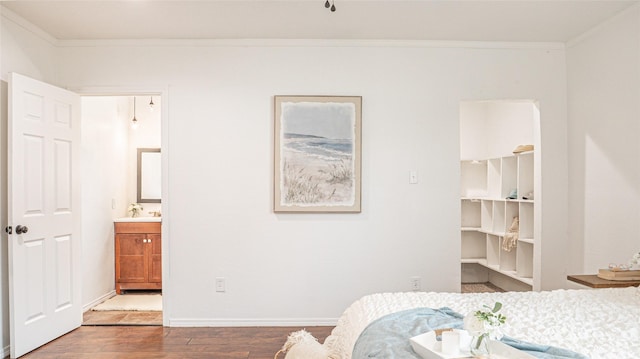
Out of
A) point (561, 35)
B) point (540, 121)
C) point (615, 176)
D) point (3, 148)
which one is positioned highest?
point (561, 35)

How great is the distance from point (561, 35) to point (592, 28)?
226 mm

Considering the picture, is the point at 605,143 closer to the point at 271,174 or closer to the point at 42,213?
the point at 271,174

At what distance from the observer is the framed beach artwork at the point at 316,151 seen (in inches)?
147

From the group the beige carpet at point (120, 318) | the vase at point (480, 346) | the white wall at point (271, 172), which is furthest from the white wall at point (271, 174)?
the vase at point (480, 346)

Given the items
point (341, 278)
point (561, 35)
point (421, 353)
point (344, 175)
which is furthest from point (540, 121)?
point (421, 353)

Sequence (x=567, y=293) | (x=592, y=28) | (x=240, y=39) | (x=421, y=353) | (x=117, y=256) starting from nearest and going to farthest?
(x=421, y=353) < (x=567, y=293) < (x=592, y=28) < (x=240, y=39) < (x=117, y=256)

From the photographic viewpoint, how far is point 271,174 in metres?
3.74

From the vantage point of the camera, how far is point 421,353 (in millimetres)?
1487

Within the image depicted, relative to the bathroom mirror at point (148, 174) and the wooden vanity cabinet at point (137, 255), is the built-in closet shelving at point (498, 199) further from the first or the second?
the bathroom mirror at point (148, 174)

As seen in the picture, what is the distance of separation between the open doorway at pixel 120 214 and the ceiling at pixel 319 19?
1.00m

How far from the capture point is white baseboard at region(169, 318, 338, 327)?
3.70 m

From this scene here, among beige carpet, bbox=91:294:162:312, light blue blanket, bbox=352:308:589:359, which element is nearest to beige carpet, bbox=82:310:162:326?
beige carpet, bbox=91:294:162:312

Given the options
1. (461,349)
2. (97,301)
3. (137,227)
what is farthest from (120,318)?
(461,349)

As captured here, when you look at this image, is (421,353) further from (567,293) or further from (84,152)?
(84,152)
